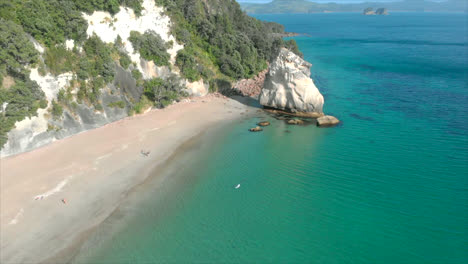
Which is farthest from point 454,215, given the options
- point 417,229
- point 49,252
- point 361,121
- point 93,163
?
point 93,163

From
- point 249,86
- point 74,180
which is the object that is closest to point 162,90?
point 249,86

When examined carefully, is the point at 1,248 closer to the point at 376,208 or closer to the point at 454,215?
the point at 376,208

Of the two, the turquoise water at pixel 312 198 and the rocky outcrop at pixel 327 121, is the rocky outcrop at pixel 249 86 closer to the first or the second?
the turquoise water at pixel 312 198

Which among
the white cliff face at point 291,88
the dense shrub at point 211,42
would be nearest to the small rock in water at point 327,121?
the white cliff face at point 291,88

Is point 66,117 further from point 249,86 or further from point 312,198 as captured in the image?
point 249,86

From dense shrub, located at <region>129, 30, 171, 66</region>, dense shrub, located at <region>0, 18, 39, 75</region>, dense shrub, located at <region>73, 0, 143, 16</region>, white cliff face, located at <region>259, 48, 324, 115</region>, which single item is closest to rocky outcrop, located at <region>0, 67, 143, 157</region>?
dense shrub, located at <region>0, 18, 39, 75</region>
